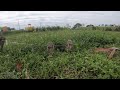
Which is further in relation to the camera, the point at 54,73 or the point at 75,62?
the point at 75,62

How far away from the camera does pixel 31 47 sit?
5230 millimetres

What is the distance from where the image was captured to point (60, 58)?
15.4 ft

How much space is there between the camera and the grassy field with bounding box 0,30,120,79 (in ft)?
13.0

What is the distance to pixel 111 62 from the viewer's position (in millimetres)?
4395

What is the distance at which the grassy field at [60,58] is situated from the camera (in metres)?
3.95

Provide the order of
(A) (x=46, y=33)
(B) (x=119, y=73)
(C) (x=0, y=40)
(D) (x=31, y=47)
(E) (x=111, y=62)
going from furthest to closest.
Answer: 1. (A) (x=46, y=33)
2. (D) (x=31, y=47)
3. (C) (x=0, y=40)
4. (E) (x=111, y=62)
5. (B) (x=119, y=73)
